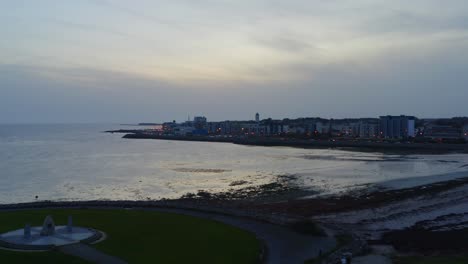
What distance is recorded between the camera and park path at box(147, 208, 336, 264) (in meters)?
16.2

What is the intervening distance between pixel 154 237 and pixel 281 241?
5.05 meters

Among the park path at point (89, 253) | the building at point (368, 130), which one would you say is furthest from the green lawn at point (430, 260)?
the building at point (368, 130)

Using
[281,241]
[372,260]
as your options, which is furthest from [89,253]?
[372,260]

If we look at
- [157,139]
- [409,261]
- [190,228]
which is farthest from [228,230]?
[157,139]

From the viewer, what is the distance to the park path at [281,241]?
16203mm

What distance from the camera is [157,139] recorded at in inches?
5733

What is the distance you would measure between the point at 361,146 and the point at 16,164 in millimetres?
65977

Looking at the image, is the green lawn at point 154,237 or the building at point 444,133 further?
the building at point 444,133

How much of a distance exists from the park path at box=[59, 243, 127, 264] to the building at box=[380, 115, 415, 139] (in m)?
113

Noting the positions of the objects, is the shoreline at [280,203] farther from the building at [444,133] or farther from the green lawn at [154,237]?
the building at [444,133]

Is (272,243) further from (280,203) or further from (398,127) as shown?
(398,127)

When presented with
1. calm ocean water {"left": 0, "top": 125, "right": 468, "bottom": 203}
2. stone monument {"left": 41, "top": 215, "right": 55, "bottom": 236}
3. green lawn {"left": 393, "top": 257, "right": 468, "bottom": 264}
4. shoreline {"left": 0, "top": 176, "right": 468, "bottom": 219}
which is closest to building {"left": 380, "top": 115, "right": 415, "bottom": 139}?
calm ocean water {"left": 0, "top": 125, "right": 468, "bottom": 203}

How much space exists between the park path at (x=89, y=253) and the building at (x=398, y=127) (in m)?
113

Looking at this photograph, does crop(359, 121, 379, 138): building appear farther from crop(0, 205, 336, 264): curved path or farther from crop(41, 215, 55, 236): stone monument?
crop(41, 215, 55, 236): stone monument
